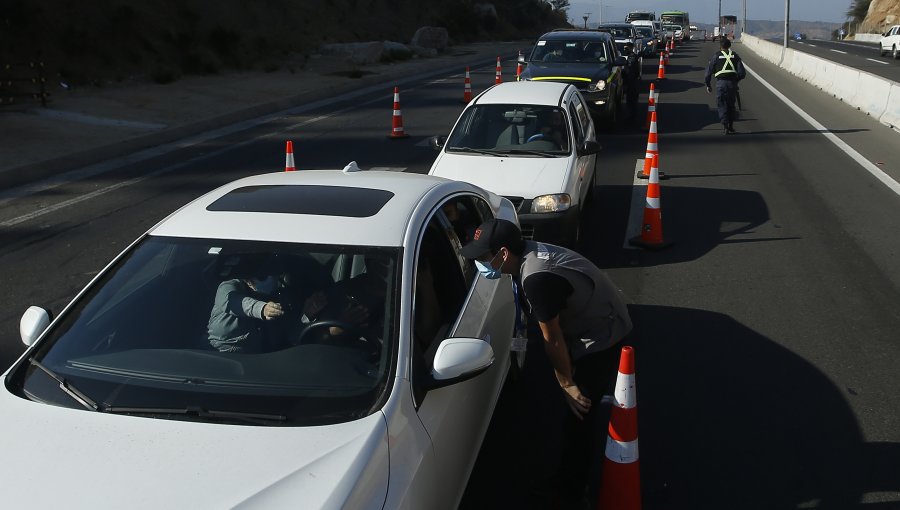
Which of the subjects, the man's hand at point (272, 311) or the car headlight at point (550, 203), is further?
the car headlight at point (550, 203)

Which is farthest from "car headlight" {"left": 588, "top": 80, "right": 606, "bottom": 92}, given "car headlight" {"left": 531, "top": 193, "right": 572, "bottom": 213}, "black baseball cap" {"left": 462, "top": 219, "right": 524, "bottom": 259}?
"black baseball cap" {"left": 462, "top": 219, "right": 524, "bottom": 259}

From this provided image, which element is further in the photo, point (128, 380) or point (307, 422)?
point (128, 380)

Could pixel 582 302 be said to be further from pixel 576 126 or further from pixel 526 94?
pixel 526 94

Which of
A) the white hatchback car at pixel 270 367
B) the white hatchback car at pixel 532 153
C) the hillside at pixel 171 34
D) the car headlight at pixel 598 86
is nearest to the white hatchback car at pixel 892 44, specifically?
the hillside at pixel 171 34

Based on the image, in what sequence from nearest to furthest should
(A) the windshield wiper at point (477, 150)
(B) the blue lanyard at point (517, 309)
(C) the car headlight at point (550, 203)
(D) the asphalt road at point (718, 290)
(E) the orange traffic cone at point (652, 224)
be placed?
(D) the asphalt road at point (718, 290) < (B) the blue lanyard at point (517, 309) < (C) the car headlight at point (550, 203) < (E) the orange traffic cone at point (652, 224) < (A) the windshield wiper at point (477, 150)

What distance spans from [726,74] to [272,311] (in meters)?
14.2

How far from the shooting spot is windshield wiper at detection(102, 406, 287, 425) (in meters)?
3.10

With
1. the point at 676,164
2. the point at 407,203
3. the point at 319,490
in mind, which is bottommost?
the point at 676,164

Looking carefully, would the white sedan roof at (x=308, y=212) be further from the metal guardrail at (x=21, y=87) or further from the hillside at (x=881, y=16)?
the hillside at (x=881, y=16)

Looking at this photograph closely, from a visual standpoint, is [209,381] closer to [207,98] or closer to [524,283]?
[524,283]

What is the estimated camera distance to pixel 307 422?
3088mm

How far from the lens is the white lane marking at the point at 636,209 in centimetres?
959

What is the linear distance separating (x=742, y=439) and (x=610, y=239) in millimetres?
4590

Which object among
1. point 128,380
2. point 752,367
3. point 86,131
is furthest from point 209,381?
point 86,131
